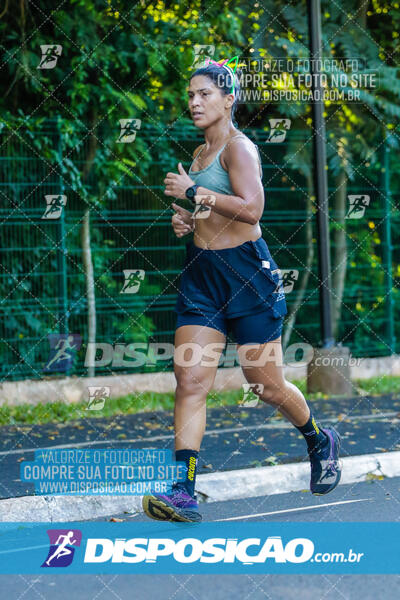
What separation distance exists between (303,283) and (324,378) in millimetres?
1488

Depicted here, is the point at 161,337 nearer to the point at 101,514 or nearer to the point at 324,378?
the point at 324,378

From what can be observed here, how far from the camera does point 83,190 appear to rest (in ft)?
31.2

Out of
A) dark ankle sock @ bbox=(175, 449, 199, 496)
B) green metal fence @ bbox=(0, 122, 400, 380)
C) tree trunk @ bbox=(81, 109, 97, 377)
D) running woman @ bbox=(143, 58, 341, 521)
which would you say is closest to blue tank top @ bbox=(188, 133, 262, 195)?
running woman @ bbox=(143, 58, 341, 521)

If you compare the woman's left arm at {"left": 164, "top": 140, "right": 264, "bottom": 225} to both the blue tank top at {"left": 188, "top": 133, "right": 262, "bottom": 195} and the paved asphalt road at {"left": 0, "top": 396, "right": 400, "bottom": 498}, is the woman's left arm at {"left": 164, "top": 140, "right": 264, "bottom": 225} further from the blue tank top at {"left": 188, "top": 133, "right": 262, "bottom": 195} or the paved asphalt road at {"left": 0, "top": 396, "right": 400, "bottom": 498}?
the paved asphalt road at {"left": 0, "top": 396, "right": 400, "bottom": 498}

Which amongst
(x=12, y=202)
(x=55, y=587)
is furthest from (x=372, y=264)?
(x=55, y=587)

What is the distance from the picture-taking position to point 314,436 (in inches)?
213

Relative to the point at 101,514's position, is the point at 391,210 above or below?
above

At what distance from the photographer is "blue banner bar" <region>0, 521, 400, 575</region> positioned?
4.34 m

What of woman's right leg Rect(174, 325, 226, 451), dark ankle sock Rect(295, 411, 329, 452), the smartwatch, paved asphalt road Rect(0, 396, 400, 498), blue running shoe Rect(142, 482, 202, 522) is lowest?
paved asphalt road Rect(0, 396, 400, 498)

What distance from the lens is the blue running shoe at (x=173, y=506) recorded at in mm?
4672

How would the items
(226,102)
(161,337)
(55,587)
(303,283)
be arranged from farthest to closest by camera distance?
(303,283) < (161,337) < (226,102) < (55,587)

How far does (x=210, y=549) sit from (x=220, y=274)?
1.36 metres

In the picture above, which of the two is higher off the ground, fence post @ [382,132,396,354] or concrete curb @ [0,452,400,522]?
fence post @ [382,132,396,354]

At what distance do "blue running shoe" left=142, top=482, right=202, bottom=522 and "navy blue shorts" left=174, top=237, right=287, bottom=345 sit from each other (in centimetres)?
84
